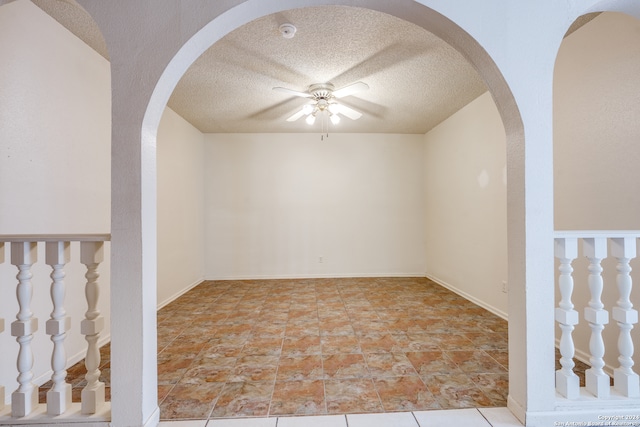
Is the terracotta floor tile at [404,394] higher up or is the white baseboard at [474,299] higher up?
the white baseboard at [474,299]

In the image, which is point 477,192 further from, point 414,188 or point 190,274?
point 190,274

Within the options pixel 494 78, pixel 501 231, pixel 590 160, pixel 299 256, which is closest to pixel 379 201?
pixel 299 256

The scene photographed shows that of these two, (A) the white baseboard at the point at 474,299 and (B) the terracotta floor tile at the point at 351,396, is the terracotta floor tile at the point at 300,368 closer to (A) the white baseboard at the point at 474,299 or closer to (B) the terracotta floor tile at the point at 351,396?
(B) the terracotta floor tile at the point at 351,396

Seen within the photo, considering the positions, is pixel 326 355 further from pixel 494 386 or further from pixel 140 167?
pixel 140 167

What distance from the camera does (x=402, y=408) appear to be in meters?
1.63

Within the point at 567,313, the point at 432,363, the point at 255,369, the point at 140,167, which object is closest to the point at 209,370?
the point at 255,369

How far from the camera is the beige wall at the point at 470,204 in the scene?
3.20m

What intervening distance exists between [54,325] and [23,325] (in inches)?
6.2

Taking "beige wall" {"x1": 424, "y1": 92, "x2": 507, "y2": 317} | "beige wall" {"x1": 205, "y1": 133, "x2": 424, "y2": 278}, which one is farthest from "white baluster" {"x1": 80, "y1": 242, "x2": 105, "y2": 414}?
"beige wall" {"x1": 205, "y1": 133, "x2": 424, "y2": 278}

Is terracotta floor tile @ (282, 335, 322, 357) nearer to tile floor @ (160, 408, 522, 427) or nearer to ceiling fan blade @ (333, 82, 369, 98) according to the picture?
tile floor @ (160, 408, 522, 427)

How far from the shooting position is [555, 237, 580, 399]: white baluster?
4.85ft

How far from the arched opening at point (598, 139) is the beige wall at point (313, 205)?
2.80 metres

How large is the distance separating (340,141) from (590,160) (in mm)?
3511

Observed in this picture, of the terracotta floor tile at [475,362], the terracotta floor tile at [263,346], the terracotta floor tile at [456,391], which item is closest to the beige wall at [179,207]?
the terracotta floor tile at [263,346]
